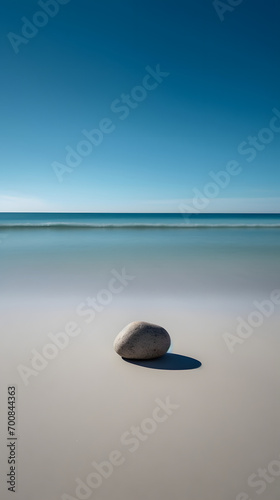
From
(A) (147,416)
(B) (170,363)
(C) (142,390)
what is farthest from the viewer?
(B) (170,363)

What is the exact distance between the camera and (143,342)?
13.5 ft

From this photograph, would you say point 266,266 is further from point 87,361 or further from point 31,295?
point 87,361

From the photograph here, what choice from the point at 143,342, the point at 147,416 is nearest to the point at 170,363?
the point at 143,342

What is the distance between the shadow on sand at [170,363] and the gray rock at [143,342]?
5cm

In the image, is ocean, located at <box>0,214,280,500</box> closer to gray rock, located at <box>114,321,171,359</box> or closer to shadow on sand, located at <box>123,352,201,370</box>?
shadow on sand, located at <box>123,352,201,370</box>

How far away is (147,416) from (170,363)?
98 cm

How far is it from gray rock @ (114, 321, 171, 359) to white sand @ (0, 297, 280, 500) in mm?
157

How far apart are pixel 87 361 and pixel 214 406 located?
5.02 ft

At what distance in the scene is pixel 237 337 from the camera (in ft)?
16.0

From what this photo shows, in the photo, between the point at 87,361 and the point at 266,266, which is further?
the point at 266,266

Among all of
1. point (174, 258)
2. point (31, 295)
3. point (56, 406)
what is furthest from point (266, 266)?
point (56, 406)

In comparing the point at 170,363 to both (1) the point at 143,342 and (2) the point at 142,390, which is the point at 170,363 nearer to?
(1) the point at 143,342

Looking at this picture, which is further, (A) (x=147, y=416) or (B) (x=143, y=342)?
(B) (x=143, y=342)

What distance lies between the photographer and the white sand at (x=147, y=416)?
2.47 m
